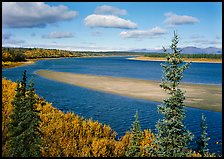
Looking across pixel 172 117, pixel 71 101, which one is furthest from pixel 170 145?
pixel 71 101

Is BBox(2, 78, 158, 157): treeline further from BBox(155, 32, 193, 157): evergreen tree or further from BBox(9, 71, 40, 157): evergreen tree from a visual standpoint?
BBox(155, 32, 193, 157): evergreen tree

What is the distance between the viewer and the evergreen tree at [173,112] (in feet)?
38.9

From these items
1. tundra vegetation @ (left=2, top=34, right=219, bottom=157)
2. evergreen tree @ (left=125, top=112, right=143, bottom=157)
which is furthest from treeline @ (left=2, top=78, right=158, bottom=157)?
evergreen tree @ (left=125, top=112, right=143, bottom=157)

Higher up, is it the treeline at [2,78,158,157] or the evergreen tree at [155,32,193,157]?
the evergreen tree at [155,32,193,157]

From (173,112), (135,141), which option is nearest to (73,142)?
(135,141)

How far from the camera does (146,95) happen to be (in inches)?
1561

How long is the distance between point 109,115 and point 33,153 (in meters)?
15.6

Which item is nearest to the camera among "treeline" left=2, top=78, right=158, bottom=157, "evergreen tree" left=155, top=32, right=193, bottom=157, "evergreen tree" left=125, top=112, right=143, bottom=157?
"evergreen tree" left=155, top=32, right=193, bottom=157

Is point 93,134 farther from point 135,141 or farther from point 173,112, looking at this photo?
point 173,112

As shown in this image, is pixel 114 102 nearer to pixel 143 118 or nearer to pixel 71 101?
pixel 71 101

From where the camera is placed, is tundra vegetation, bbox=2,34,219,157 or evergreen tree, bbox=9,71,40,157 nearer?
tundra vegetation, bbox=2,34,219,157

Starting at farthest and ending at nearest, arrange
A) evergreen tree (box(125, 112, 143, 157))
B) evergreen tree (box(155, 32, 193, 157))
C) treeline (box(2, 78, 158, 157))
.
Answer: treeline (box(2, 78, 158, 157)), evergreen tree (box(125, 112, 143, 157)), evergreen tree (box(155, 32, 193, 157))

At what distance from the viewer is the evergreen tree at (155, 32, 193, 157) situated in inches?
466

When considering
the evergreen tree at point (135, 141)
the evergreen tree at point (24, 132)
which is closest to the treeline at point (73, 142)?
the evergreen tree at point (24, 132)
